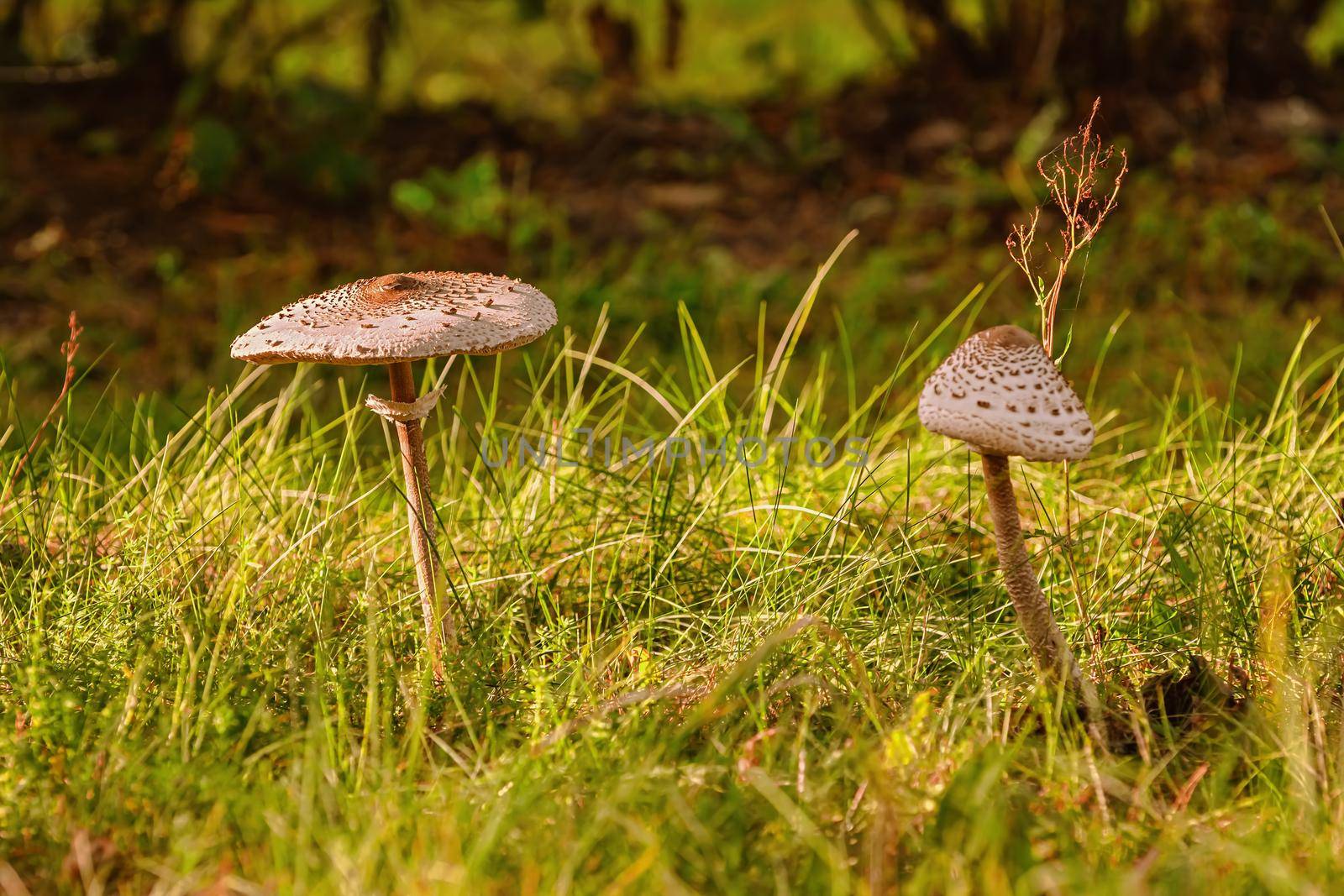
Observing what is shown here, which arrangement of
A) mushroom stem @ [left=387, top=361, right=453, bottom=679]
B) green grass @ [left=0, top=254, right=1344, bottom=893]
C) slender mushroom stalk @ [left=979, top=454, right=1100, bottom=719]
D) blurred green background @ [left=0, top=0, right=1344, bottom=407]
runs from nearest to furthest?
green grass @ [left=0, top=254, right=1344, bottom=893] → slender mushroom stalk @ [left=979, top=454, right=1100, bottom=719] → mushroom stem @ [left=387, top=361, right=453, bottom=679] → blurred green background @ [left=0, top=0, right=1344, bottom=407]

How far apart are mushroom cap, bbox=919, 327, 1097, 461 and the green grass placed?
467mm

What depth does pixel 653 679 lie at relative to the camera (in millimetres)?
2566

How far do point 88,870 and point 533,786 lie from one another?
69 cm

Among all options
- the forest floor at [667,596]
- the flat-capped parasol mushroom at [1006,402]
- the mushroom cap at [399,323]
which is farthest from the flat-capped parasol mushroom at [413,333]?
the flat-capped parasol mushroom at [1006,402]

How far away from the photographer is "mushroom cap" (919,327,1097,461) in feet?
6.50

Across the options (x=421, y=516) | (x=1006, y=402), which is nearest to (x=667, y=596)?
(x=421, y=516)

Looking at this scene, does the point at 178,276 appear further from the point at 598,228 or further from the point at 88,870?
the point at 88,870

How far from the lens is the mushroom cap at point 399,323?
2.23 m

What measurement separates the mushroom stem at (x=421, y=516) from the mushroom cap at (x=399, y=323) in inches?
6.7

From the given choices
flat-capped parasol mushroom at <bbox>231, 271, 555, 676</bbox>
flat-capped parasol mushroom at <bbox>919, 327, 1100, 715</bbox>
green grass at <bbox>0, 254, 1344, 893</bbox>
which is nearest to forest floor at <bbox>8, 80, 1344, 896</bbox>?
green grass at <bbox>0, 254, 1344, 893</bbox>

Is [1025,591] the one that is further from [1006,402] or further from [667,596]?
[667,596]

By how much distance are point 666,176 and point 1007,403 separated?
4.71m

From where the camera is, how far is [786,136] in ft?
22.0

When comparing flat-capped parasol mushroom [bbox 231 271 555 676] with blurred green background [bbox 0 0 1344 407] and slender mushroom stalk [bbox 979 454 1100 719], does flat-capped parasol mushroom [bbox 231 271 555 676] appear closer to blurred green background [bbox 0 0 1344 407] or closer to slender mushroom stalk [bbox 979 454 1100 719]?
slender mushroom stalk [bbox 979 454 1100 719]
